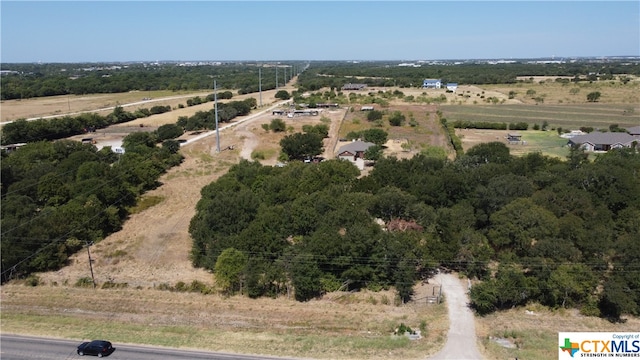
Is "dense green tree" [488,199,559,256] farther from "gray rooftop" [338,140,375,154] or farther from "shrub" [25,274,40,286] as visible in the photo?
"shrub" [25,274,40,286]

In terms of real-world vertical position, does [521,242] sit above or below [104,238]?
above

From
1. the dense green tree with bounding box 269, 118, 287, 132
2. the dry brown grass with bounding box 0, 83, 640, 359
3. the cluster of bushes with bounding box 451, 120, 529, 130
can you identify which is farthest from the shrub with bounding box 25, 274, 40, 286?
the cluster of bushes with bounding box 451, 120, 529, 130

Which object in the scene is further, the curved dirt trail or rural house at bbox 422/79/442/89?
rural house at bbox 422/79/442/89

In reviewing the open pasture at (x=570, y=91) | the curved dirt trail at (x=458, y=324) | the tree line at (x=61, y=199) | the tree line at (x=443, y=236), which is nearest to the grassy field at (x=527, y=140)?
the tree line at (x=443, y=236)

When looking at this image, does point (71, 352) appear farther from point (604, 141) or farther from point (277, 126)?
point (604, 141)

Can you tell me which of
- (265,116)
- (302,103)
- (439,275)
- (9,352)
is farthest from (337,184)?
(302,103)

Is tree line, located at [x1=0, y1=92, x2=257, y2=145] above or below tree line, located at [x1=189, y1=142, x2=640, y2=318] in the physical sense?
above

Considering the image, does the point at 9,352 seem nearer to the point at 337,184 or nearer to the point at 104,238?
the point at 104,238

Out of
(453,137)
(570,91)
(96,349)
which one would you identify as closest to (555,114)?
(453,137)
